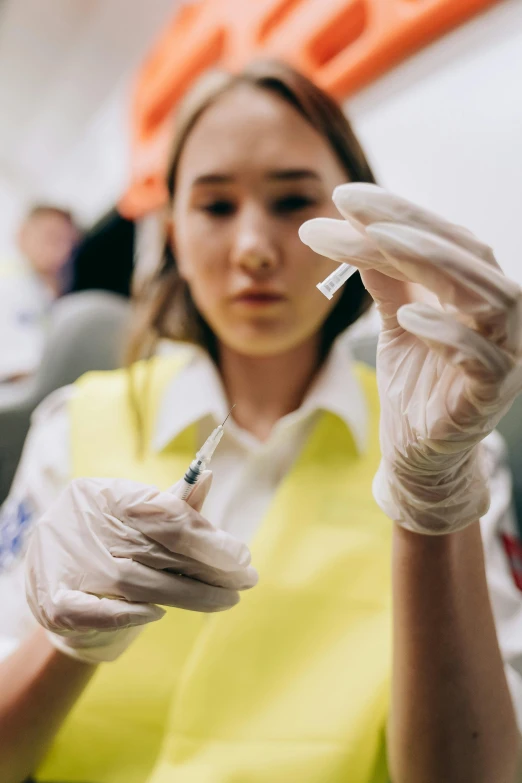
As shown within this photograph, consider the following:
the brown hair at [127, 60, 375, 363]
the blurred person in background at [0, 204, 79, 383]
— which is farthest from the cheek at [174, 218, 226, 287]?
the blurred person in background at [0, 204, 79, 383]

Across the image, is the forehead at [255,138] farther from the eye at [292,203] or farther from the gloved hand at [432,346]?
the gloved hand at [432,346]

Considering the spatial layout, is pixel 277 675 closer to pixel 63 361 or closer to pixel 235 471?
pixel 235 471

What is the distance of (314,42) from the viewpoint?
2.89ft

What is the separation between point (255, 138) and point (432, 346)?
327 mm

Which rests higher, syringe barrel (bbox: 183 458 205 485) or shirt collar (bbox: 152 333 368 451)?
syringe barrel (bbox: 183 458 205 485)

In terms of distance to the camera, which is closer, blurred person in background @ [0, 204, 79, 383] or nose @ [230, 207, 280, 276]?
nose @ [230, 207, 280, 276]

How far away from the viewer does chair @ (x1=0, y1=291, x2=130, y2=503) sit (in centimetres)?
95

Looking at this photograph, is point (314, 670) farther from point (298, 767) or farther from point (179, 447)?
point (179, 447)

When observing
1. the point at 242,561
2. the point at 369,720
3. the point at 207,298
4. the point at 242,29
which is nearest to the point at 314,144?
the point at 207,298

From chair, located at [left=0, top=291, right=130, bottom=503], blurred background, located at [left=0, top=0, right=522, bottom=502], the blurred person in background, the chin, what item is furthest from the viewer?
the blurred person in background

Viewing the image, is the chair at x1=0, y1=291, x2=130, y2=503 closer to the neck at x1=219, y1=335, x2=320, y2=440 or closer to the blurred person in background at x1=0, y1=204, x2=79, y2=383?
the neck at x1=219, y1=335, x2=320, y2=440

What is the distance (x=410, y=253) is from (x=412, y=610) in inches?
9.8

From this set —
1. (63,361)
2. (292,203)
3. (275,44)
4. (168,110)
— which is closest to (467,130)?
(292,203)

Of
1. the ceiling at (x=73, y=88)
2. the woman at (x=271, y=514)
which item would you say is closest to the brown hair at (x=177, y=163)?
the woman at (x=271, y=514)
